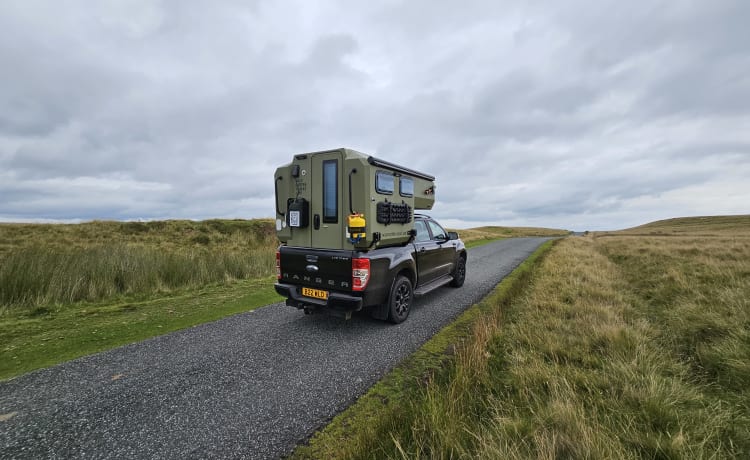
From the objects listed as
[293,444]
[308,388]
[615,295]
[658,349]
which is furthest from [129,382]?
[615,295]

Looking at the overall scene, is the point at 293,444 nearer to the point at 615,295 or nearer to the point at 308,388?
the point at 308,388

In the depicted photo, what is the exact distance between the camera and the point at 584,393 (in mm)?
2619

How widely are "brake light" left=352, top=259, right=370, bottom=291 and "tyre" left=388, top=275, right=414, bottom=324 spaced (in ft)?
2.57

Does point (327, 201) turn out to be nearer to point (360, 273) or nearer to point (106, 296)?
point (360, 273)

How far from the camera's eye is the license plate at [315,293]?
15.7 feet

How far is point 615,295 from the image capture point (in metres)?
5.99

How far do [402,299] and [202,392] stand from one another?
3412 millimetres

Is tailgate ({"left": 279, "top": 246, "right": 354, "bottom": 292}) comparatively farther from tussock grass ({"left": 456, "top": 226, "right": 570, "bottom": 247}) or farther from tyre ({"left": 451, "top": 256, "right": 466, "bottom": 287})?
tussock grass ({"left": 456, "top": 226, "right": 570, "bottom": 247})

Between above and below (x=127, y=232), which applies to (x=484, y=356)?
below

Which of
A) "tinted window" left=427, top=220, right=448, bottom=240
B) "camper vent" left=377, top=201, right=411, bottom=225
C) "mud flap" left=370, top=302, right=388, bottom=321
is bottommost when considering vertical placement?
"mud flap" left=370, top=302, right=388, bottom=321

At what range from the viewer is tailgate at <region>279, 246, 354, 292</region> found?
4641 millimetres

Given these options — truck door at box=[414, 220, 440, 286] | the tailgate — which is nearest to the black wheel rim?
truck door at box=[414, 220, 440, 286]

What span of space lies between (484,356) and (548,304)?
2671 mm

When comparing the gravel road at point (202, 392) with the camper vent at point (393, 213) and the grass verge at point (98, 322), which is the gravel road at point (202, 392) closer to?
the grass verge at point (98, 322)
